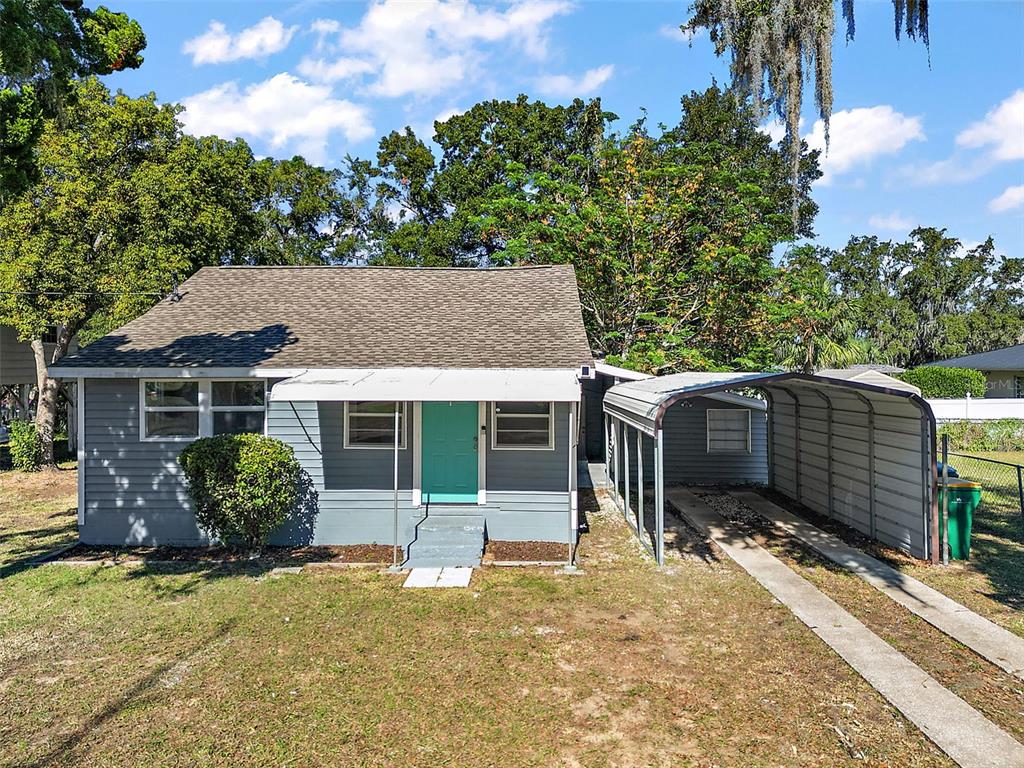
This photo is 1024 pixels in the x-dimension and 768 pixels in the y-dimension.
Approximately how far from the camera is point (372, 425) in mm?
9648

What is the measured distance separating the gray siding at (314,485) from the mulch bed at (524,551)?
150 millimetres

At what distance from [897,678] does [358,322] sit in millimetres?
9628

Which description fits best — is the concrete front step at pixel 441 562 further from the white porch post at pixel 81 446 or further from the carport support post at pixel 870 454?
the carport support post at pixel 870 454

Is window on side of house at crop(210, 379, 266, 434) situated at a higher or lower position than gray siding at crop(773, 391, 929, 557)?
higher

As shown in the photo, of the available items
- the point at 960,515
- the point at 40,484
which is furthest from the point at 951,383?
the point at 40,484

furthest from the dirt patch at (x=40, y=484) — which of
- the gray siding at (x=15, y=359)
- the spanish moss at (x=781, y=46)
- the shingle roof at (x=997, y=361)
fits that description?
the shingle roof at (x=997, y=361)

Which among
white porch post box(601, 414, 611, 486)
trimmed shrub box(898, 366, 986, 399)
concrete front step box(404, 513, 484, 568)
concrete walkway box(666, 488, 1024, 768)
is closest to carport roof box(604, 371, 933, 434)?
concrete walkway box(666, 488, 1024, 768)

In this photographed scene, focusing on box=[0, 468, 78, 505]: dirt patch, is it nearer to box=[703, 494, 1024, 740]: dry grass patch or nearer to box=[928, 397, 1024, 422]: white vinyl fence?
box=[703, 494, 1024, 740]: dry grass patch

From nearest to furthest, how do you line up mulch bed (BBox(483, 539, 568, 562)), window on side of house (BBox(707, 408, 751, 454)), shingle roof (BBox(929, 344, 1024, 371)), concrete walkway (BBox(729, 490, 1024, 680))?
concrete walkway (BBox(729, 490, 1024, 680))
mulch bed (BBox(483, 539, 568, 562))
window on side of house (BBox(707, 408, 751, 454))
shingle roof (BBox(929, 344, 1024, 371))

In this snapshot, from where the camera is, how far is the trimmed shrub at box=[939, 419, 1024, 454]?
1984 cm

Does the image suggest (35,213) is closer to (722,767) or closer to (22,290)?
(22,290)

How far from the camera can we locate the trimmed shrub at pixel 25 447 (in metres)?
16.6

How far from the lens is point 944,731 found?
4.38 m

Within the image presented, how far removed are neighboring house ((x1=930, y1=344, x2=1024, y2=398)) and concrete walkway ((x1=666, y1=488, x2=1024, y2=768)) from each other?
1195 inches
